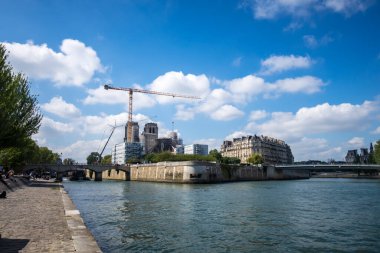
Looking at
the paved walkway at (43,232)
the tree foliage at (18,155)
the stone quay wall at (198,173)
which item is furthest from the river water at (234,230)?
the stone quay wall at (198,173)

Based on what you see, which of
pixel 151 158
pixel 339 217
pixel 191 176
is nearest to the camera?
pixel 339 217

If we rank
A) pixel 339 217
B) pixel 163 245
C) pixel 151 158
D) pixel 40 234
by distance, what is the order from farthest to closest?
1. pixel 151 158
2. pixel 339 217
3. pixel 163 245
4. pixel 40 234

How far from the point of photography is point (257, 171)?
5305 inches

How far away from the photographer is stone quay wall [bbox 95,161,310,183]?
9700cm

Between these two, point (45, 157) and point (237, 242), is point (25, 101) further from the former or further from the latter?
point (45, 157)

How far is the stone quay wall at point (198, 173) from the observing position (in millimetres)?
97000

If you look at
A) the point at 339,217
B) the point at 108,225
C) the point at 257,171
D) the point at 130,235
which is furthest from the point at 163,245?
the point at 257,171

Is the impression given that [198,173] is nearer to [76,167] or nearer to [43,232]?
[76,167]

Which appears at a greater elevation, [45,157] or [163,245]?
[45,157]

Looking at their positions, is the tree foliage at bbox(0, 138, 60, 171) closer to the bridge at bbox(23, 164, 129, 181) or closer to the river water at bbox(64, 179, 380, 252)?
the bridge at bbox(23, 164, 129, 181)

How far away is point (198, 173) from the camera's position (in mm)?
97062

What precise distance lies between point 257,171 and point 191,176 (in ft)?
150

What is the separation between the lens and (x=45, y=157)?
147125 mm

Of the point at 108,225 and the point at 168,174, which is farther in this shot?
the point at 168,174
